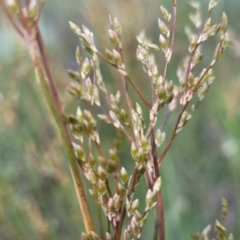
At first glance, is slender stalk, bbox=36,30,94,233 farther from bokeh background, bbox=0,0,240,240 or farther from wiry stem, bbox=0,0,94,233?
bokeh background, bbox=0,0,240,240

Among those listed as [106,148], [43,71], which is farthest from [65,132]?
[106,148]

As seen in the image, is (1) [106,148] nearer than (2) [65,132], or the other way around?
(2) [65,132]

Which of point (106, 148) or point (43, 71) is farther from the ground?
point (43, 71)

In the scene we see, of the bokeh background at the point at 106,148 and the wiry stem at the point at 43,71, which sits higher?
the wiry stem at the point at 43,71

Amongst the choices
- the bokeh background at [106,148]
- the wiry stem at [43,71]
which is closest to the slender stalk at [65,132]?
the wiry stem at [43,71]

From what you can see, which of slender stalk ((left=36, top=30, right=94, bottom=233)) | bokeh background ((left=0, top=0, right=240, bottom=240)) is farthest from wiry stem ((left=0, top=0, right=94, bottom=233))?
bokeh background ((left=0, top=0, right=240, bottom=240))

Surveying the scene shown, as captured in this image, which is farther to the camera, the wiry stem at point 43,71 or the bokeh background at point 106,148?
the bokeh background at point 106,148

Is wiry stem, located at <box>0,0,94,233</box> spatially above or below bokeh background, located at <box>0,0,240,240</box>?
above

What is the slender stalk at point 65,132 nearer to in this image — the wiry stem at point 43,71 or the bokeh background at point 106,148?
the wiry stem at point 43,71

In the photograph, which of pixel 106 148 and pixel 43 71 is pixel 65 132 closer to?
pixel 43 71
